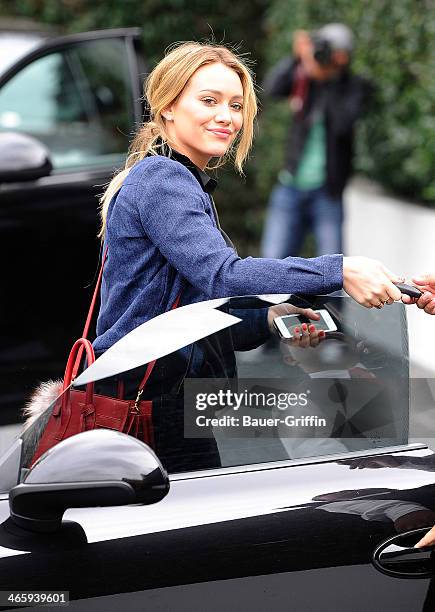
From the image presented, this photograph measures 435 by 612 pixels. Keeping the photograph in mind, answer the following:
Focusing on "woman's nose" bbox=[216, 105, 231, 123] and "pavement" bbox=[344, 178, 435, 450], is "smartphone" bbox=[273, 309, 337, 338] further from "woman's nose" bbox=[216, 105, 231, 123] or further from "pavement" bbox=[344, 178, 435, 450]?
"pavement" bbox=[344, 178, 435, 450]

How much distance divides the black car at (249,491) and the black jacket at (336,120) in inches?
179

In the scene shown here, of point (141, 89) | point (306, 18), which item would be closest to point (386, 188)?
point (306, 18)

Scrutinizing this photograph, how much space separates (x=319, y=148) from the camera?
6.86 m

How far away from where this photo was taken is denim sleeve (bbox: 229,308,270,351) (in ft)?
7.12

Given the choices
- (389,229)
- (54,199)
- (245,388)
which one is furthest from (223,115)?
(389,229)

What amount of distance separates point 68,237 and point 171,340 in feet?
8.63

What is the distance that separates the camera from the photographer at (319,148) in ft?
22.2

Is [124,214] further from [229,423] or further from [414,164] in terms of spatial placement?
[414,164]

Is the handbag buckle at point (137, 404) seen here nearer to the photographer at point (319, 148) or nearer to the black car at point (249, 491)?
the black car at point (249, 491)

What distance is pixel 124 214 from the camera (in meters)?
2.52

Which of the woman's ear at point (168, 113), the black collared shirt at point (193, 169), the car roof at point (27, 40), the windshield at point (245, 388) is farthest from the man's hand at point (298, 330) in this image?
the car roof at point (27, 40)

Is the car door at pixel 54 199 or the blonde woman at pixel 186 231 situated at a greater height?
the blonde woman at pixel 186 231

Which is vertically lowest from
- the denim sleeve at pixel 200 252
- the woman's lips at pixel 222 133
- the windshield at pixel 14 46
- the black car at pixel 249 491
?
the black car at pixel 249 491

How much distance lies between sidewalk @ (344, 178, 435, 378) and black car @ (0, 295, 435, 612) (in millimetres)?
3927
